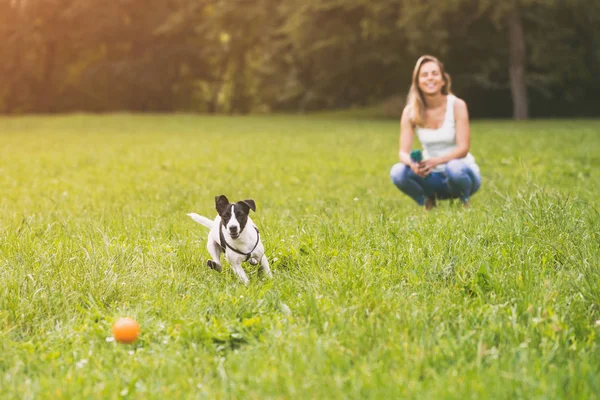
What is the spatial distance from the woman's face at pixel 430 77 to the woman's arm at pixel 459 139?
0.29 metres

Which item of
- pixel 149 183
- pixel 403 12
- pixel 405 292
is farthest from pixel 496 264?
pixel 403 12

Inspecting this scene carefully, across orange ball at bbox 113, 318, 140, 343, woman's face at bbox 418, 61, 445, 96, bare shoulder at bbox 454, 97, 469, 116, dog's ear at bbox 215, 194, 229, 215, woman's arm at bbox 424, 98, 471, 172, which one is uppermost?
woman's face at bbox 418, 61, 445, 96


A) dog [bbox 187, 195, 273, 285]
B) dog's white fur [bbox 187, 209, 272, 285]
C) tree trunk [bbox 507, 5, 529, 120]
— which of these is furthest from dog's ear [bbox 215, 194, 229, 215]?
tree trunk [bbox 507, 5, 529, 120]

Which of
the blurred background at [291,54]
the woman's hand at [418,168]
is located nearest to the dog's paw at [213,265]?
the woman's hand at [418,168]

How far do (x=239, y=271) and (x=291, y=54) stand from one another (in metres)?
29.4

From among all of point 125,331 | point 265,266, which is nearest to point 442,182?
point 265,266

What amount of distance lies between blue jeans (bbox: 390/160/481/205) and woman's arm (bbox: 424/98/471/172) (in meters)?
0.07

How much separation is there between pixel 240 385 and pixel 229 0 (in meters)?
33.2

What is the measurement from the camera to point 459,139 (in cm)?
714

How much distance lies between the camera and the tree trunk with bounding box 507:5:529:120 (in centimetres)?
2683

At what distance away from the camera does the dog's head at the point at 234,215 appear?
4.08 metres

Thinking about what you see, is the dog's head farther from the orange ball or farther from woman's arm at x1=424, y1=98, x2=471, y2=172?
woman's arm at x1=424, y1=98, x2=471, y2=172

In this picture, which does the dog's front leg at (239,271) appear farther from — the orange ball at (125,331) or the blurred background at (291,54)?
the blurred background at (291,54)

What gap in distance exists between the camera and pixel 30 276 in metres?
3.88
